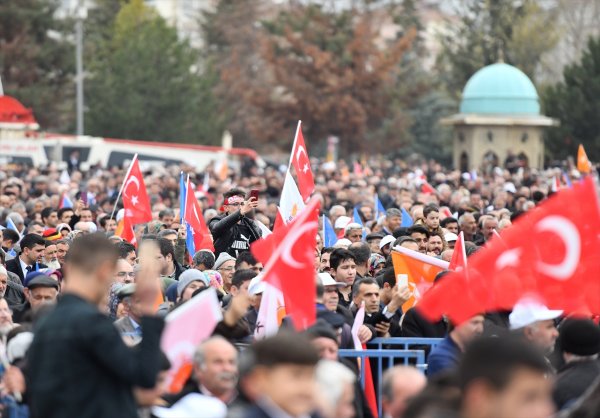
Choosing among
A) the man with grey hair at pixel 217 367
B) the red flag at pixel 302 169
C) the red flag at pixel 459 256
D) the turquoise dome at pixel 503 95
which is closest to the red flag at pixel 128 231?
the red flag at pixel 302 169

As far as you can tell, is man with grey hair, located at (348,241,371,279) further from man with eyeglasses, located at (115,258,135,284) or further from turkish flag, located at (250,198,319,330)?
turkish flag, located at (250,198,319,330)

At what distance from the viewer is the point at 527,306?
8.83 metres

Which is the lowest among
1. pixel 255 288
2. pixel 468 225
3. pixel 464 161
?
pixel 464 161

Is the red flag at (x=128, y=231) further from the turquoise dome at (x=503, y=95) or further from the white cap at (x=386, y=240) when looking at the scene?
the turquoise dome at (x=503, y=95)

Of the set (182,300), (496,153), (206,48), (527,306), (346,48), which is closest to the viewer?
(527,306)

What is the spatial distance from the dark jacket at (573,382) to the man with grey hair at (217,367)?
70.8 inches

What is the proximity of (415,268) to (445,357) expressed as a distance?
3465 mm

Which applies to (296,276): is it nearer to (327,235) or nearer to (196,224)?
(196,224)

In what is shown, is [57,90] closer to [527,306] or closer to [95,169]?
[95,169]

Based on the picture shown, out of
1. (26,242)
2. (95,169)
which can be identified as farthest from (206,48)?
(26,242)

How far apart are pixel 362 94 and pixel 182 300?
61.4m

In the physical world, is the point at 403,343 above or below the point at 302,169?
below

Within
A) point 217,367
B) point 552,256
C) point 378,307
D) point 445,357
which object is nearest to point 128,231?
point 378,307

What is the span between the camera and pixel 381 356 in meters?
9.71
